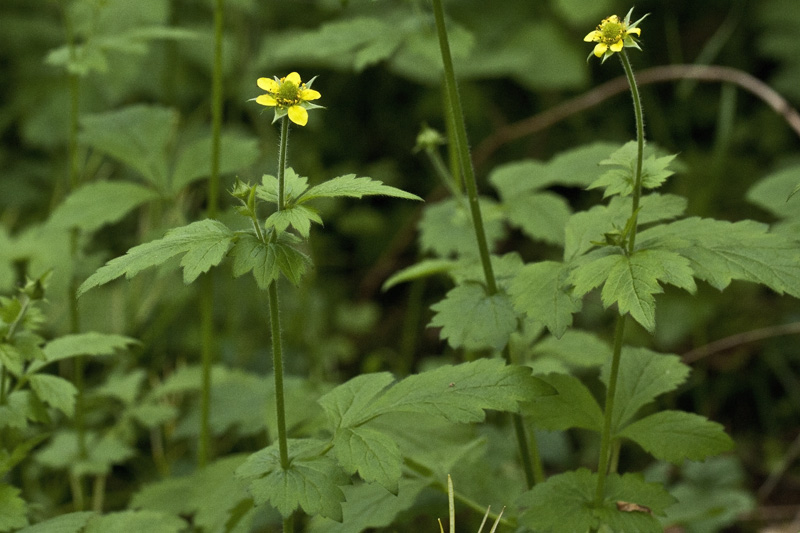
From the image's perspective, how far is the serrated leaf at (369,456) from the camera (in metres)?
1.35

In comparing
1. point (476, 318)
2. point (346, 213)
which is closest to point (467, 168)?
point (476, 318)

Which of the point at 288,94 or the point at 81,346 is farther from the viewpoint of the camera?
the point at 81,346

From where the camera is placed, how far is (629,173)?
4.84 feet

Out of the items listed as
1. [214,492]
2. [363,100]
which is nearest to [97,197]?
[214,492]

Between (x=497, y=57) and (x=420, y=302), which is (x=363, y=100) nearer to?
(x=497, y=57)

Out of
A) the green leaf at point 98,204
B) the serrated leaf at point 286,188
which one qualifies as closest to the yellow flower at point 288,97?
the serrated leaf at point 286,188

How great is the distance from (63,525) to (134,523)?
184mm

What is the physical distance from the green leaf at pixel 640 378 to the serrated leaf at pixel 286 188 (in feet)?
2.69

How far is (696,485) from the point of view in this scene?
2.59 m

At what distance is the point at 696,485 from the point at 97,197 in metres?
2.16

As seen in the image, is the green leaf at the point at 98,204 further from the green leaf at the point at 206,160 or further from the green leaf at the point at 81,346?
the green leaf at the point at 81,346

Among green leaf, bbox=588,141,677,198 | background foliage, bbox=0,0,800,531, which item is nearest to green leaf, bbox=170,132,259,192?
background foliage, bbox=0,0,800,531

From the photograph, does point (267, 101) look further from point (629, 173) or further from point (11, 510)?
point (11, 510)

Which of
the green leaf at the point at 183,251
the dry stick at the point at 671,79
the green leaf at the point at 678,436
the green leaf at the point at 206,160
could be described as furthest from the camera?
the dry stick at the point at 671,79
